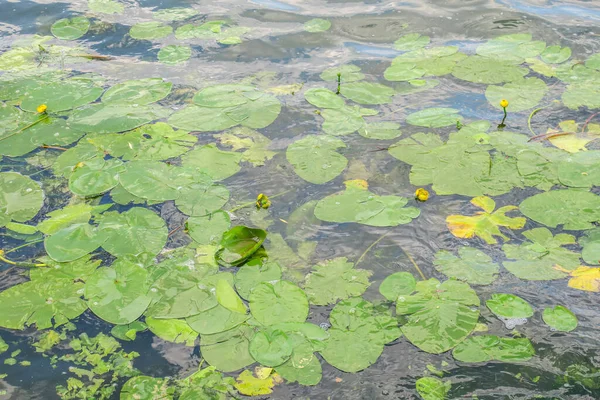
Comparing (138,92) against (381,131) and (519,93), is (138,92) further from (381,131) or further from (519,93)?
(519,93)

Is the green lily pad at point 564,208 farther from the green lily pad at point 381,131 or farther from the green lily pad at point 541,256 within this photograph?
the green lily pad at point 381,131

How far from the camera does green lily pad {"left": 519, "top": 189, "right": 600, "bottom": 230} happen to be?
6.97ft

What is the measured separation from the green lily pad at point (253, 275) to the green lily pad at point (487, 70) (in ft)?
6.01

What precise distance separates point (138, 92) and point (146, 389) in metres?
1.88

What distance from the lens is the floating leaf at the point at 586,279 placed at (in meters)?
1.88

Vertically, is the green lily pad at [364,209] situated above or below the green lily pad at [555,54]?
below

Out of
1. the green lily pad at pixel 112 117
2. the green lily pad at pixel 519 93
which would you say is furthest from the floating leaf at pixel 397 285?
the green lily pad at pixel 112 117

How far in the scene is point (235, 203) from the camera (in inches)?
90.4

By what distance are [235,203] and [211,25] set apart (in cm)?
196

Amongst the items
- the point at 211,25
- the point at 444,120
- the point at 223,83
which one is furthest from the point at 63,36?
the point at 444,120

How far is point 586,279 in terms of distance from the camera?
6.24 ft

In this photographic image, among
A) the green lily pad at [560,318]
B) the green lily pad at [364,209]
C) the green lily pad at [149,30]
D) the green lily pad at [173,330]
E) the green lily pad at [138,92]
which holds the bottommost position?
the green lily pad at [173,330]

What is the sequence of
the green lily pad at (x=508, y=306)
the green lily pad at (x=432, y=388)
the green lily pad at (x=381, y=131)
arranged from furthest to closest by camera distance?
the green lily pad at (x=381, y=131) < the green lily pad at (x=508, y=306) < the green lily pad at (x=432, y=388)

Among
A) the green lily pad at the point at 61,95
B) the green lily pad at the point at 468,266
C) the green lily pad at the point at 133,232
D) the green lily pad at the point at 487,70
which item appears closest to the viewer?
the green lily pad at the point at 468,266
